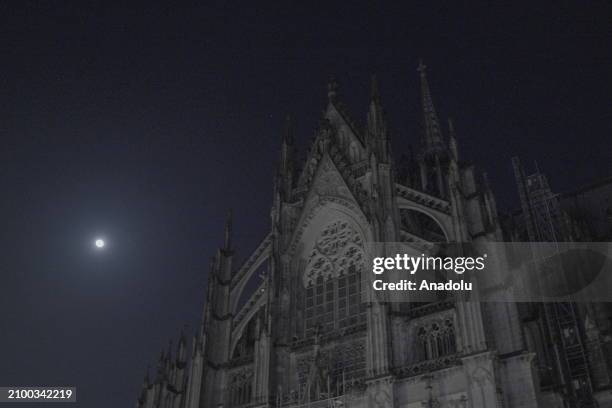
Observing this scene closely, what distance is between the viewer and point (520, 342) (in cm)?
2695

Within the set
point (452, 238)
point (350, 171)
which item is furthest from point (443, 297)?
point (350, 171)

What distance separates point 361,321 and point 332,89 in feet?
51.5

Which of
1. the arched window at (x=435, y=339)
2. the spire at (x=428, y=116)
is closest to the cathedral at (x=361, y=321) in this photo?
the arched window at (x=435, y=339)

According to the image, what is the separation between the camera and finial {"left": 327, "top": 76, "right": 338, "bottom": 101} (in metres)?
41.7

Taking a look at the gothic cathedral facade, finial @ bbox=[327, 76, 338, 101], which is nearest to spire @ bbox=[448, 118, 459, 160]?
the gothic cathedral facade

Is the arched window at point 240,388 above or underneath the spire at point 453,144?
underneath

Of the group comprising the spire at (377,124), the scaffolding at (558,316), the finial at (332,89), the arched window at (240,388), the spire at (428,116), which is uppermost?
the spire at (428,116)

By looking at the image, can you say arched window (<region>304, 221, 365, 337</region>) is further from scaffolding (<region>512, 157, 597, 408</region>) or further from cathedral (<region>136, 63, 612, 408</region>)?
scaffolding (<region>512, 157, 597, 408</region>)

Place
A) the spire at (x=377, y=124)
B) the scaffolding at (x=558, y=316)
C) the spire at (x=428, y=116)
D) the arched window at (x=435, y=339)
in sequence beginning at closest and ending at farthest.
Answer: the arched window at (x=435, y=339) < the scaffolding at (x=558, y=316) < the spire at (x=377, y=124) < the spire at (x=428, y=116)

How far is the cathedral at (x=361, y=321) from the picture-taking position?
27.2 metres

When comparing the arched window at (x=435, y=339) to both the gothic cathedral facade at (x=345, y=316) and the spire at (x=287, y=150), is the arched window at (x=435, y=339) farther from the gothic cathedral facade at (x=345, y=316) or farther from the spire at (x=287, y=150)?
the spire at (x=287, y=150)

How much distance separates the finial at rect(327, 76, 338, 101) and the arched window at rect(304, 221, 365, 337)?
9.23 m

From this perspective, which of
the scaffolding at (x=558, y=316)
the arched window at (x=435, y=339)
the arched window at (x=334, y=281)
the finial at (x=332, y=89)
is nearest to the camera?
the arched window at (x=435, y=339)

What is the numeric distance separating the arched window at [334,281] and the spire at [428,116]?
25826mm
